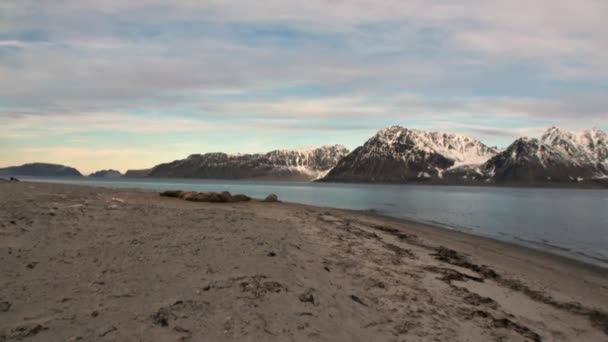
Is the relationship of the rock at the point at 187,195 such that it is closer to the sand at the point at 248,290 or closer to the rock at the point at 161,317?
the sand at the point at 248,290

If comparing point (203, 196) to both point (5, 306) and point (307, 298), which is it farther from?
point (5, 306)

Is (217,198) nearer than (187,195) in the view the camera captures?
Yes

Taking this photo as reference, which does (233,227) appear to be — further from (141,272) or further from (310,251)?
(141,272)

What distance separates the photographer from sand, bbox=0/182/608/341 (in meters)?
7.48

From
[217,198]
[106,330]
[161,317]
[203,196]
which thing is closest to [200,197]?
[203,196]

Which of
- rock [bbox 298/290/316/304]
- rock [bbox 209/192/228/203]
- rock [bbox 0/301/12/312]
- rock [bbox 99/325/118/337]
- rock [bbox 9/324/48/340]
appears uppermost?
rock [bbox 209/192/228/203]

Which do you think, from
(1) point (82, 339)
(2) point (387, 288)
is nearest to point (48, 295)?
(1) point (82, 339)

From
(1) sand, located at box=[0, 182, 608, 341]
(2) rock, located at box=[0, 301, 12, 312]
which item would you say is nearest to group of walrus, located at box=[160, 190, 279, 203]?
(1) sand, located at box=[0, 182, 608, 341]

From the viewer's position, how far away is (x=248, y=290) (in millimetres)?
9352

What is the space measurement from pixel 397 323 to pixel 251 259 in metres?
4.66

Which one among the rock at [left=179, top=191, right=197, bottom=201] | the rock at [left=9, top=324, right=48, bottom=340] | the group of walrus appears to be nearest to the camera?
the rock at [left=9, top=324, right=48, bottom=340]

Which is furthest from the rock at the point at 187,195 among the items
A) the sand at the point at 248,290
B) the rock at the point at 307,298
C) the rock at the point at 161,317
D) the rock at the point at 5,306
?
the rock at the point at 161,317

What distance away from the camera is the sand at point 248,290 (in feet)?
24.5

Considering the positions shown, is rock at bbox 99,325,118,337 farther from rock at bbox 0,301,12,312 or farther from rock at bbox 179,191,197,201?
rock at bbox 179,191,197,201
